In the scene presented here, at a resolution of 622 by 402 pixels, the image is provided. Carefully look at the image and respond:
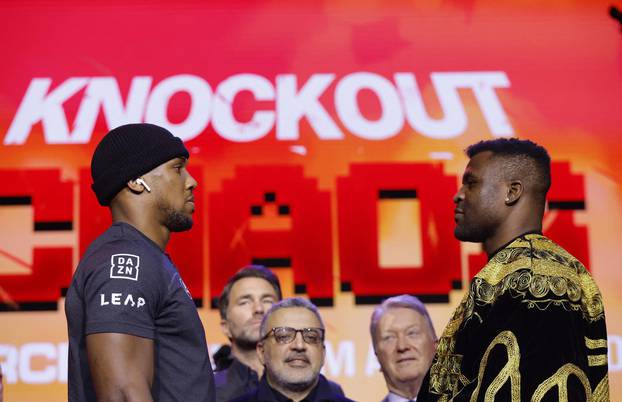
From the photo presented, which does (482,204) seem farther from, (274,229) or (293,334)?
(274,229)

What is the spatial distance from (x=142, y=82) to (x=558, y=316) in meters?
3.40

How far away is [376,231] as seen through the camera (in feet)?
16.6

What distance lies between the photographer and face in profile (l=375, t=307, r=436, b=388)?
159 inches

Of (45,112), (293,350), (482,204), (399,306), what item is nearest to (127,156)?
(482,204)

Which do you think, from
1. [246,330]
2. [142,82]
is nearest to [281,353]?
[246,330]

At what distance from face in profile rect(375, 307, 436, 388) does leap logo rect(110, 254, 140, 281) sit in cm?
207

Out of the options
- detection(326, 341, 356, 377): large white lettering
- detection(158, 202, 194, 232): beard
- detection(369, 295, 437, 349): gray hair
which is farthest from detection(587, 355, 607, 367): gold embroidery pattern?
detection(326, 341, 356, 377): large white lettering

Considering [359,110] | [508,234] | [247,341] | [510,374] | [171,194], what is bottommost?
[510,374]

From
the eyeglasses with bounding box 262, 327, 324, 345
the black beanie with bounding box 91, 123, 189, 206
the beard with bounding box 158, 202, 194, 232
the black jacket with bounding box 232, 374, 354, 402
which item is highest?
the black beanie with bounding box 91, 123, 189, 206

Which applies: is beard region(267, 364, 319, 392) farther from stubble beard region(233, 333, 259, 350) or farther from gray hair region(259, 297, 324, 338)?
stubble beard region(233, 333, 259, 350)

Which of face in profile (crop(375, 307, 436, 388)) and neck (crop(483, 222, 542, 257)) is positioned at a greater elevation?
neck (crop(483, 222, 542, 257))

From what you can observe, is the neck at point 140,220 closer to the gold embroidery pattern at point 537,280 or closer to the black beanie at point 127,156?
the black beanie at point 127,156

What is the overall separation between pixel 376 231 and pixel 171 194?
2781 millimetres

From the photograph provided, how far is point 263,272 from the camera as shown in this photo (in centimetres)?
437
